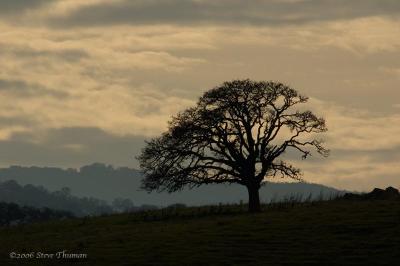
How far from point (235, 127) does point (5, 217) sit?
6831 centimetres

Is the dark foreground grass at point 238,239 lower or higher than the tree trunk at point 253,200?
lower

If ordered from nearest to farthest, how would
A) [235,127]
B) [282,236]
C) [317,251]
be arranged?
[317,251], [282,236], [235,127]

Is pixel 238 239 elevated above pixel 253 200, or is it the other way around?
pixel 253 200

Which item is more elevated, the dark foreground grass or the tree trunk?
the tree trunk

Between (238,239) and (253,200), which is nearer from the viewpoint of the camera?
(238,239)

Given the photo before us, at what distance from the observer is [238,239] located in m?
52.1

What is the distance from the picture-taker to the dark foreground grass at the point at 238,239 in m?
45.8

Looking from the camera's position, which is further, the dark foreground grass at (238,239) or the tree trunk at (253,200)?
the tree trunk at (253,200)

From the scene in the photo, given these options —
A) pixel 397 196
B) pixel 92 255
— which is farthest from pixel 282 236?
pixel 397 196

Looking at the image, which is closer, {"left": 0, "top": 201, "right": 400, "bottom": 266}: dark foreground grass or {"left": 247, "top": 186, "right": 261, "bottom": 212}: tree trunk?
{"left": 0, "top": 201, "right": 400, "bottom": 266}: dark foreground grass

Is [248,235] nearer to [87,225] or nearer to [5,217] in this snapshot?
[87,225]

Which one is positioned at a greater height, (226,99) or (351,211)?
(226,99)

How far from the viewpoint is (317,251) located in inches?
1828

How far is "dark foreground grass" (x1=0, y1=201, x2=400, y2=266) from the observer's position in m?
45.8
